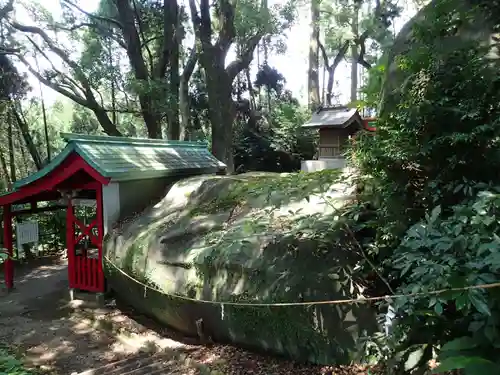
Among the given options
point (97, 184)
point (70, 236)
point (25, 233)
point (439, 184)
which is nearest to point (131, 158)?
point (97, 184)

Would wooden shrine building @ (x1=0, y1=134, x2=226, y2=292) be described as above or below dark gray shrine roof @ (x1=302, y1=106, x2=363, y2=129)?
below

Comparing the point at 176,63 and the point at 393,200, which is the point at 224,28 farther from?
the point at 393,200

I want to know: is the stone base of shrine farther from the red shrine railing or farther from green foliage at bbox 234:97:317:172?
the red shrine railing

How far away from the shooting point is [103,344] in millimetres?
6488

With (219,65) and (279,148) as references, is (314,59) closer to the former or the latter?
(279,148)

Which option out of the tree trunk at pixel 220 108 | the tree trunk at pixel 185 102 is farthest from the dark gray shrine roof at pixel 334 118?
the tree trunk at pixel 185 102

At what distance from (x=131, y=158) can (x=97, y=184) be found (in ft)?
3.28

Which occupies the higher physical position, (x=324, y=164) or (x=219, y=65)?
(x=219, y=65)

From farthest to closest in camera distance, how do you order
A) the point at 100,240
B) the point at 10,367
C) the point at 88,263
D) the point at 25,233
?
the point at 25,233 < the point at 88,263 < the point at 100,240 < the point at 10,367

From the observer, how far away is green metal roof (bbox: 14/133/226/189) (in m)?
7.71

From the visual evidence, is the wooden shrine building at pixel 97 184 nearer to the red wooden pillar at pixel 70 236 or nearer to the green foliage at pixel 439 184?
the red wooden pillar at pixel 70 236

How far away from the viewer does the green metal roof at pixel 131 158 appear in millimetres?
7710

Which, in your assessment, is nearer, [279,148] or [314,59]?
[279,148]

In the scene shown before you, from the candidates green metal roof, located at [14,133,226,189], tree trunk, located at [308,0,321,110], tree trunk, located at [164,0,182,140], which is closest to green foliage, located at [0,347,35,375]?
green metal roof, located at [14,133,226,189]
